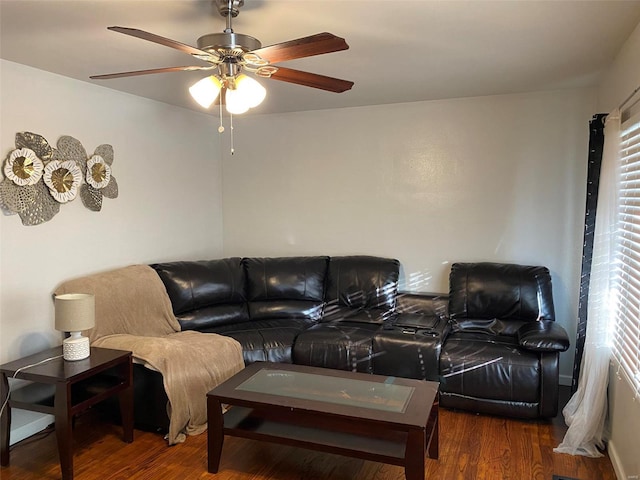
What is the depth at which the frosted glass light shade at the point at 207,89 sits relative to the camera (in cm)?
230

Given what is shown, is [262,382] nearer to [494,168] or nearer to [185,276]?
[185,276]

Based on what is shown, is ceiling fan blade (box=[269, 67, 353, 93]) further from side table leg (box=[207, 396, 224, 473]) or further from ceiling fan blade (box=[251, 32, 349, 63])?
side table leg (box=[207, 396, 224, 473])

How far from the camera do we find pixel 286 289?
440 cm

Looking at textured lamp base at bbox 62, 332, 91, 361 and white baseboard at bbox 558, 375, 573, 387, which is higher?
textured lamp base at bbox 62, 332, 91, 361

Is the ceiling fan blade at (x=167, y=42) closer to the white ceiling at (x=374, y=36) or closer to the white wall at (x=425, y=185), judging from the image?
the white ceiling at (x=374, y=36)

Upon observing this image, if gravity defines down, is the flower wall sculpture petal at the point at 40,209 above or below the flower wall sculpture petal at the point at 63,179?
below

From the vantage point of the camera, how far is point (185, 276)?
4062mm

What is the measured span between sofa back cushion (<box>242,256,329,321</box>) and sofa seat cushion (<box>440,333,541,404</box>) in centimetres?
132

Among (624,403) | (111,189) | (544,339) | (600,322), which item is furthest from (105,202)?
(624,403)

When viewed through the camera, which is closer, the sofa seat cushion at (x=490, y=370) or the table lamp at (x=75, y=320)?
Answer: the table lamp at (x=75, y=320)

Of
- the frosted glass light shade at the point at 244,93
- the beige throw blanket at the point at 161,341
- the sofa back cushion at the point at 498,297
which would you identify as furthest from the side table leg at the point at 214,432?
the sofa back cushion at the point at 498,297

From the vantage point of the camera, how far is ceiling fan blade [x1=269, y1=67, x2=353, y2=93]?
232cm

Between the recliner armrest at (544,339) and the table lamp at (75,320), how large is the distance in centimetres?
281

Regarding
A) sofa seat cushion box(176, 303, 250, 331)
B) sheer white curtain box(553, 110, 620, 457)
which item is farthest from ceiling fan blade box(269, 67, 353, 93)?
sofa seat cushion box(176, 303, 250, 331)
